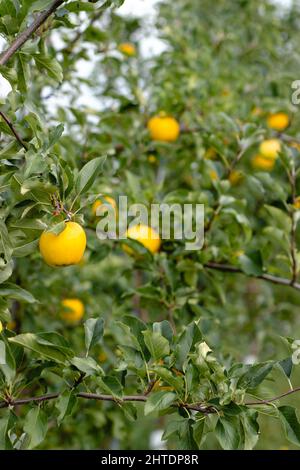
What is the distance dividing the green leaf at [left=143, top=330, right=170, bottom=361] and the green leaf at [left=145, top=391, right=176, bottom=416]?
62 mm

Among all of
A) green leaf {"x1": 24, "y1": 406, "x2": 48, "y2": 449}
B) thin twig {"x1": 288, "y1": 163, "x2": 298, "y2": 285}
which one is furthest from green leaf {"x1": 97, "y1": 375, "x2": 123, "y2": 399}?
thin twig {"x1": 288, "y1": 163, "x2": 298, "y2": 285}

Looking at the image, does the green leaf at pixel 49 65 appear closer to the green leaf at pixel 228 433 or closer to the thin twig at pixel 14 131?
the thin twig at pixel 14 131

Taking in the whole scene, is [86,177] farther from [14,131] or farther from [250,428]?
[250,428]

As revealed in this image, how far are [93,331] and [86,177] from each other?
24cm

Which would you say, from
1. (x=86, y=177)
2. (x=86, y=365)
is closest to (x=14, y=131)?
(x=86, y=177)

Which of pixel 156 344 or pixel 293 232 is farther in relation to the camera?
pixel 293 232

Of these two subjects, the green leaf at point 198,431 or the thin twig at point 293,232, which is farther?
the thin twig at point 293,232

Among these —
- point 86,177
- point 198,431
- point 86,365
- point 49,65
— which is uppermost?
point 49,65

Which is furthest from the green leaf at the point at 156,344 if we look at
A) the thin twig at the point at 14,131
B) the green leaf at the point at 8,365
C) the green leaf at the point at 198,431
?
the thin twig at the point at 14,131

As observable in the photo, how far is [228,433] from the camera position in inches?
32.1

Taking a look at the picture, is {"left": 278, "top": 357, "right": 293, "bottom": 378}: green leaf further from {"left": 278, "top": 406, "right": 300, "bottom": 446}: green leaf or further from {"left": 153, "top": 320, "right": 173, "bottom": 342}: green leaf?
{"left": 153, "top": 320, "right": 173, "bottom": 342}: green leaf

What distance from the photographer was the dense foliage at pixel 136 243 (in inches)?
33.5

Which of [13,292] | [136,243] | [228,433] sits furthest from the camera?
[136,243]

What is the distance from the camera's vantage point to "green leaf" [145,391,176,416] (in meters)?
0.81
